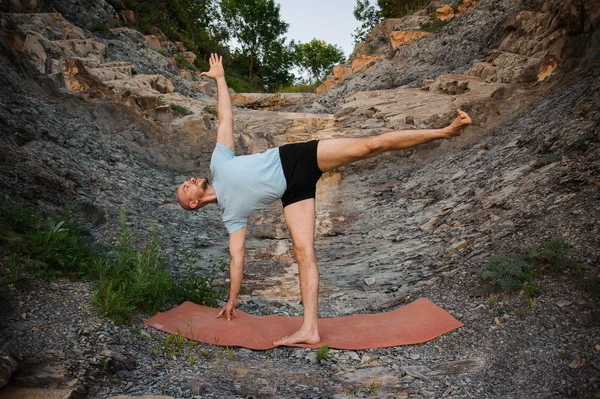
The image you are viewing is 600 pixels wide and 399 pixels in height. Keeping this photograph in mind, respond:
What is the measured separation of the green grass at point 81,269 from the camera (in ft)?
10.3

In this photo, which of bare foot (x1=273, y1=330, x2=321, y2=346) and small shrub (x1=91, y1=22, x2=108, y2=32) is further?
small shrub (x1=91, y1=22, x2=108, y2=32)

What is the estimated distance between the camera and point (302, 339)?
10.5ft

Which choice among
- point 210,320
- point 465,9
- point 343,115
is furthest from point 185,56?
point 210,320

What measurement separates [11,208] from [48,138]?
2927mm

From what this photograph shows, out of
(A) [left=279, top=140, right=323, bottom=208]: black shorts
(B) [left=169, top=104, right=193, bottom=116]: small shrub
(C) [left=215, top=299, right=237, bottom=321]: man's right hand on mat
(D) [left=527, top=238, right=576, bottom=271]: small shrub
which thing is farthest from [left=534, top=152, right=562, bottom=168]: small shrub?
(B) [left=169, top=104, right=193, bottom=116]: small shrub

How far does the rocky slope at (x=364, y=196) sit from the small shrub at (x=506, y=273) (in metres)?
0.12

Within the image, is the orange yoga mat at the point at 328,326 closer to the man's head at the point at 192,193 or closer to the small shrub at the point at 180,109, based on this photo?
the man's head at the point at 192,193

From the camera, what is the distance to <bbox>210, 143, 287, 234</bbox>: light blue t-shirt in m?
3.30

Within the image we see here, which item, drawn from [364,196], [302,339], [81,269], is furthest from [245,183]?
[364,196]

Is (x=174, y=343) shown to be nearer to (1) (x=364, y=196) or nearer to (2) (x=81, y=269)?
(2) (x=81, y=269)

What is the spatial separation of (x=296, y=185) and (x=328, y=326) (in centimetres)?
126

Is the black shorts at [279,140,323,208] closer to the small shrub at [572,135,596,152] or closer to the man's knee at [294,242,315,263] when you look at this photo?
the man's knee at [294,242,315,263]

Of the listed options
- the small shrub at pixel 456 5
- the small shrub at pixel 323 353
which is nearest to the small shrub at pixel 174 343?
the small shrub at pixel 323 353

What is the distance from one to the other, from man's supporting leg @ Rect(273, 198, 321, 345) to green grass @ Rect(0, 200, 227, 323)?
116cm
